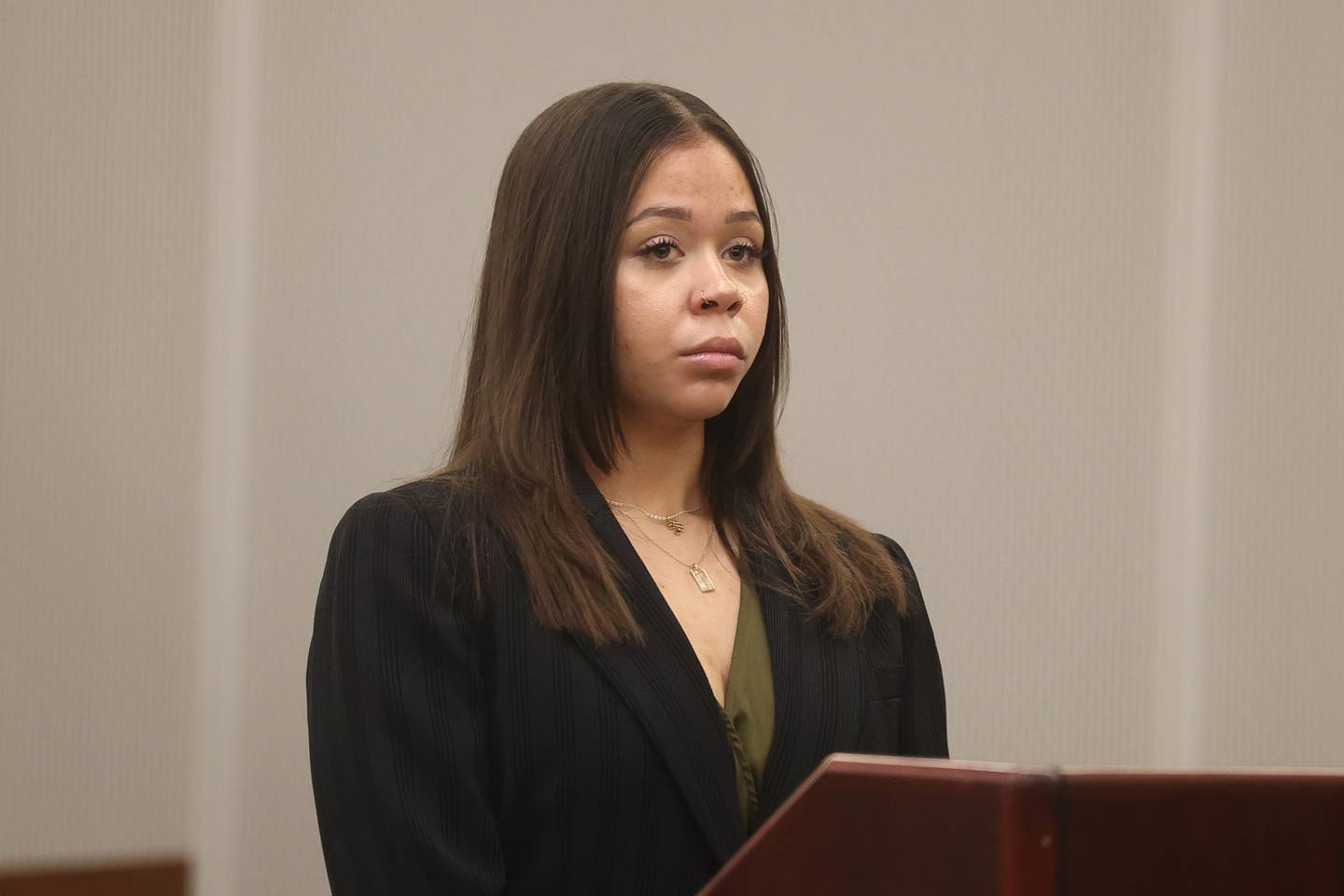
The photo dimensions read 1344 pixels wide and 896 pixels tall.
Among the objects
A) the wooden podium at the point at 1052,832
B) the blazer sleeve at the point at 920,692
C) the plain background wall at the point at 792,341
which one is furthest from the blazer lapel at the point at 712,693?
the plain background wall at the point at 792,341

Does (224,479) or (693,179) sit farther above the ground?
(693,179)

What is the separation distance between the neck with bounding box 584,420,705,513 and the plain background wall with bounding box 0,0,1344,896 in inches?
36.3

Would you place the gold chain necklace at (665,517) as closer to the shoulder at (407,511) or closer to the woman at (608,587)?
the woman at (608,587)

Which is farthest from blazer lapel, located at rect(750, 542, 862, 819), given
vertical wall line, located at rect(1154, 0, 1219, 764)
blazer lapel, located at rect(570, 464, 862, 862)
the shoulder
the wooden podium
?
vertical wall line, located at rect(1154, 0, 1219, 764)

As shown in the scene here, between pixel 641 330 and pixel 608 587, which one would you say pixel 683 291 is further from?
pixel 608 587

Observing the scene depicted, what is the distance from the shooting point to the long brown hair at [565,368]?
140 centimetres

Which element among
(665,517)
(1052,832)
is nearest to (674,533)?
(665,517)

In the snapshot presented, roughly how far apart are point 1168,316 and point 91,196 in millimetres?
1717

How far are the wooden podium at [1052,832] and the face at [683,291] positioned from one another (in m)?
0.67

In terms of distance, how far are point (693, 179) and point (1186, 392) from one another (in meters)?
1.42

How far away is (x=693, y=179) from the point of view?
1485mm

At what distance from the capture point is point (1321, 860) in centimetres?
84

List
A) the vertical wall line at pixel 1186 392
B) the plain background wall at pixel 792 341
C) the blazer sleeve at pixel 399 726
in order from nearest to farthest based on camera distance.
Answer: the blazer sleeve at pixel 399 726 → the plain background wall at pixel 792 341 → the vertical wall line at pixel 1186 392

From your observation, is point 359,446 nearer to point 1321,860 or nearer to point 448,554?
point 448,554
